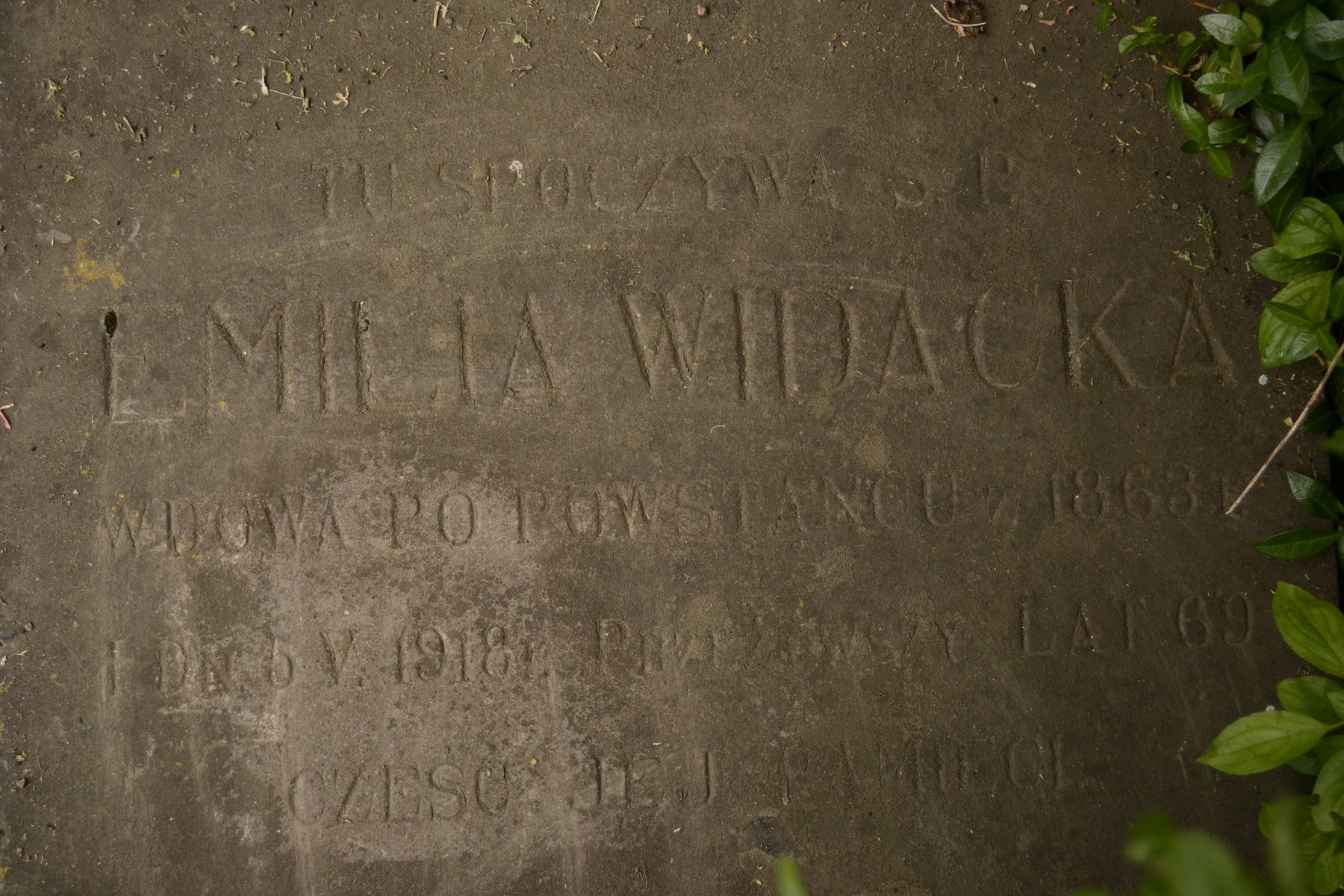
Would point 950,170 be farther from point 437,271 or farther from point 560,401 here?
point 437,271

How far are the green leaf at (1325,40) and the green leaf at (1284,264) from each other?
0.50 metres

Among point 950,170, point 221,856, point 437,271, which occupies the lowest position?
point 221,856

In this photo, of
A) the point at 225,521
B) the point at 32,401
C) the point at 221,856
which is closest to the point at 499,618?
the point at 225,521

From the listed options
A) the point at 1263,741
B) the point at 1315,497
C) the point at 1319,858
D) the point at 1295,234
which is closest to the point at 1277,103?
the point at 1295,234

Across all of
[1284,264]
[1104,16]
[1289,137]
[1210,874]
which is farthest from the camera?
[1104,16]

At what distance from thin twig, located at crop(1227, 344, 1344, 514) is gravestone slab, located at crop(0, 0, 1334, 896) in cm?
10

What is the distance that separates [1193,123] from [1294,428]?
0.89 metres

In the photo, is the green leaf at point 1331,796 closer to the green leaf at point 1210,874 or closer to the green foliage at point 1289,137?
the green foliage at point 1289,137

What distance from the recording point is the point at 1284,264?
2.52m

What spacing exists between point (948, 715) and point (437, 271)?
200 centimetres

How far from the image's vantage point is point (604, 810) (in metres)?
2.66

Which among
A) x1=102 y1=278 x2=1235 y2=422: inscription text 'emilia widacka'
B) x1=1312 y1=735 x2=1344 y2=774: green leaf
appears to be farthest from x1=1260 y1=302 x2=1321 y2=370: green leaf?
x1=1312 y1=735 x2=1344 y2=774: green leaf

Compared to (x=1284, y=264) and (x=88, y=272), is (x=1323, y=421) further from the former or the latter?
(x=88, y=272)

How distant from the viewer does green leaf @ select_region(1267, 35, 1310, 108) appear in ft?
7.77
